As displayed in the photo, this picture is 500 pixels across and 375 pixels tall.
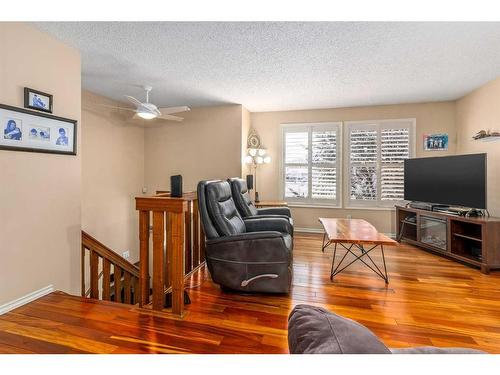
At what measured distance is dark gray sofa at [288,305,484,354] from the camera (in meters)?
0.57

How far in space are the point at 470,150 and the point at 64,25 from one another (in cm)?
558

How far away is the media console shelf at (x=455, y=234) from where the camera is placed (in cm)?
314

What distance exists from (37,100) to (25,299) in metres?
1.69

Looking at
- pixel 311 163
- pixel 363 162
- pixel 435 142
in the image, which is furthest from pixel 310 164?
pixel 435 142

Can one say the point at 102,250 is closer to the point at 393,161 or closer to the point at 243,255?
the point at 243,255

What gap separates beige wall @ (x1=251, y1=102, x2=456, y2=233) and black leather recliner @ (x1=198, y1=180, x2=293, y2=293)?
9.76 ft

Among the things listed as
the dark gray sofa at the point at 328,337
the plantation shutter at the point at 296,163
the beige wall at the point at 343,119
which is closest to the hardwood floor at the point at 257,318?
the dark gray sofa at the point at 328,337

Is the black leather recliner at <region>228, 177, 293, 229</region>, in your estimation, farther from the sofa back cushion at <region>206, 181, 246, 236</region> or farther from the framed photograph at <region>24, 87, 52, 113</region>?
the framed photograph at <region>24, 87, 52, 113</region>

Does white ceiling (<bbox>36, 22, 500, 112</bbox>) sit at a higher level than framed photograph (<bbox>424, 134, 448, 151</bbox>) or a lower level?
higher

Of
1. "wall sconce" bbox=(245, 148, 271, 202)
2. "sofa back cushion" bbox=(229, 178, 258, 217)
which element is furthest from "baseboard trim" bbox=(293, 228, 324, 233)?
"sofa back cushion" bbox=(229, 178, 258, 217)

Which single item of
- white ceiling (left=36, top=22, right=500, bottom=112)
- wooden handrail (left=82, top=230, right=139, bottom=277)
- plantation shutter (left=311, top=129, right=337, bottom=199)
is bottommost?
wooden handrail (left=82, top=230, right=139, bottom=277)

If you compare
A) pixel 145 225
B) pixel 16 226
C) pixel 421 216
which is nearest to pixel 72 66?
pixel 16 226

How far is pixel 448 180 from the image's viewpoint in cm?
379
